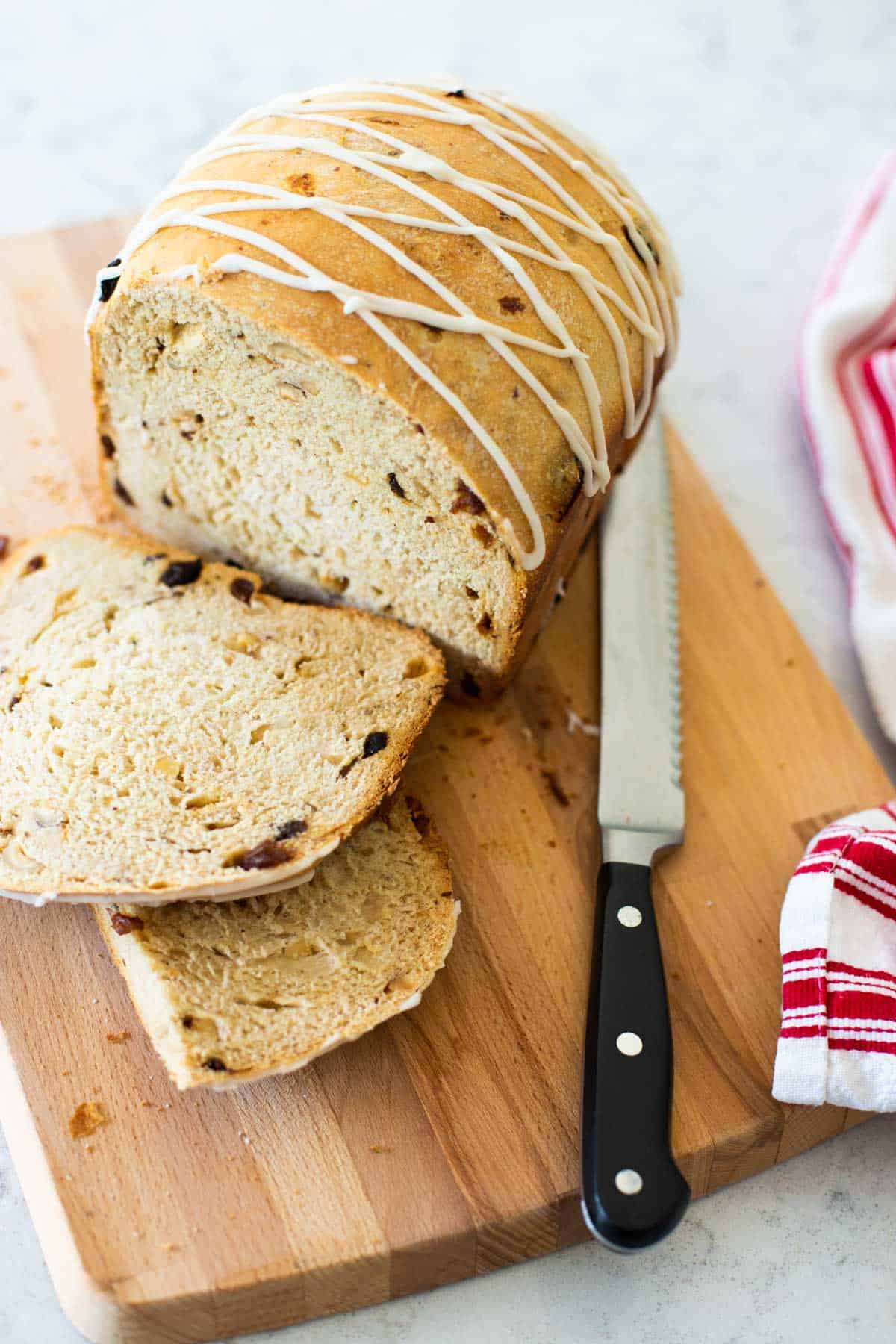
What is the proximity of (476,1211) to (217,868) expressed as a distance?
642 millimetres

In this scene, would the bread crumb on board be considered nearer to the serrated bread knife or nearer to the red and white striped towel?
the serrated bread knife

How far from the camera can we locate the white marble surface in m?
3.07

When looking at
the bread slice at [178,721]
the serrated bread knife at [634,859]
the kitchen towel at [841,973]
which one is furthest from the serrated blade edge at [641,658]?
the bread slice at [178,721]

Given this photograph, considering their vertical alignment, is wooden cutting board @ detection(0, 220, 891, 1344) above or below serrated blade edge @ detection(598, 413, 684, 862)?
below

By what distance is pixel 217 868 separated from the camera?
2004 mm

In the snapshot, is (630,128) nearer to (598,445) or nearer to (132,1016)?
(598,445)

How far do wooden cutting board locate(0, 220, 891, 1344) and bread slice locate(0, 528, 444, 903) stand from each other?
20cm

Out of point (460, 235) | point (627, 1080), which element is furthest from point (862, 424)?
point (627, 1080)

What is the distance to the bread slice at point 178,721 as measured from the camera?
2021 mm

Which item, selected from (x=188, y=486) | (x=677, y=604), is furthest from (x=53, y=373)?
(x=677, y=604)

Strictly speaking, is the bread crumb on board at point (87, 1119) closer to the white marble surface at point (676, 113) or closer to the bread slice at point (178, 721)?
the bread slice at point (178, 721)

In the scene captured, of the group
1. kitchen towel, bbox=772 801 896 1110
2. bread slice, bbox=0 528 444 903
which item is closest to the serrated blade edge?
kitchen towel, bbox=772 801 896 1110

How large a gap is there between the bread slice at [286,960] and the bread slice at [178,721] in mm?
85

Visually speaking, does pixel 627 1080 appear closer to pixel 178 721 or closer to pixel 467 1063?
pixel 467 1063
